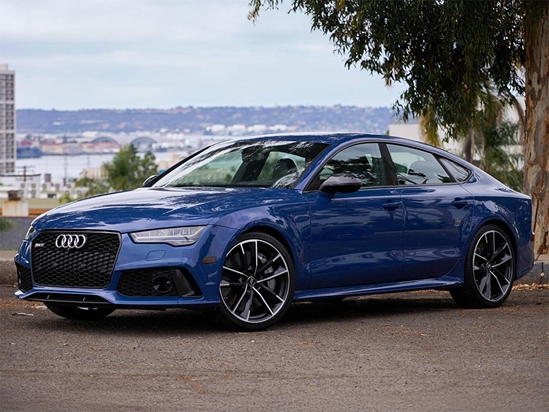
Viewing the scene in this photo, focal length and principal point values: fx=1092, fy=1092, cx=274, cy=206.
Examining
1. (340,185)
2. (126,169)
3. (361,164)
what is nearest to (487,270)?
(361,164)

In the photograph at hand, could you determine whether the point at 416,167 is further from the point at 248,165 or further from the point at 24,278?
the point at 24,278

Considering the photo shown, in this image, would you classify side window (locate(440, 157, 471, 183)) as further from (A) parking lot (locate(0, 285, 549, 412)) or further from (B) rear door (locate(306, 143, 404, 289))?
(A) parking lot (locate(0, 285, 549, 412))

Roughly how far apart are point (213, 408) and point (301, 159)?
12.5ft

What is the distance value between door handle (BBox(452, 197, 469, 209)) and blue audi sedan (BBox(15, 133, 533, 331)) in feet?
0.04

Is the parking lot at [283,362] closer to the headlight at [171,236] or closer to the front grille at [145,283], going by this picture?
the front grille at [145,283]

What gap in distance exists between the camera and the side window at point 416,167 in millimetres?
9453

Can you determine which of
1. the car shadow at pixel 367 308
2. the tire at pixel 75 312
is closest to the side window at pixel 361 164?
the car shadow at pixel 367 308

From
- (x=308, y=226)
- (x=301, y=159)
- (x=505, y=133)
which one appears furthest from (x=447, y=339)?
(x=505, y=133)

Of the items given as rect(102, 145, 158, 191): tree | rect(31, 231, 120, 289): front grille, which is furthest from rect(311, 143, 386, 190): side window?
rect(102, 145, 158, 191): tree

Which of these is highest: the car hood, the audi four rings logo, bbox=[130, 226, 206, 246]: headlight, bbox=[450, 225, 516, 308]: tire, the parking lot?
the car hood

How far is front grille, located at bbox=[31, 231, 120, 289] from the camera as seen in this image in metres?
7.77

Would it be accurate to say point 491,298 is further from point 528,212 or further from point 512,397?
point 512,397

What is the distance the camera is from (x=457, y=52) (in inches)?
637

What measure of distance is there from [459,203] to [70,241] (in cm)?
359
